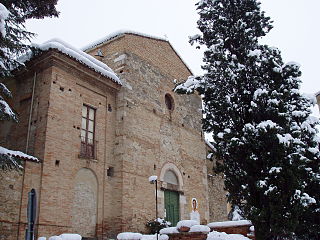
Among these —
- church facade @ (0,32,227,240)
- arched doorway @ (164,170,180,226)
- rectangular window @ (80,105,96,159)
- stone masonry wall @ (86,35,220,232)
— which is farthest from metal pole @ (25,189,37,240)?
arched doorway @ (164,170,180,226)

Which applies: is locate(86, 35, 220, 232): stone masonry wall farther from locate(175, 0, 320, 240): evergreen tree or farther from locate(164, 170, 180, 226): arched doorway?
locate(175, 0, 320, 240): evergreen tree

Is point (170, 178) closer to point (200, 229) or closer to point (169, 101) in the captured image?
point (169, 101)

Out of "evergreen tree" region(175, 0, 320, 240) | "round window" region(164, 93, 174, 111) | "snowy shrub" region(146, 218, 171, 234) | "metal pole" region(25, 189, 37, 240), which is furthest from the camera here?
"round window" region(164, 93, 174, 111)

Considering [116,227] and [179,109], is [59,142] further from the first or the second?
[179,109]

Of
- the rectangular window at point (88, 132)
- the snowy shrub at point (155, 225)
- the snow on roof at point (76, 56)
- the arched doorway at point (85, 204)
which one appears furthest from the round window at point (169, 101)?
the arched doorway at point (85, 204)

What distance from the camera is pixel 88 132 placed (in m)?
13.3

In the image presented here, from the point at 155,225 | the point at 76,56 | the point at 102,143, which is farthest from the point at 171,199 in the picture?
the point at 76,56

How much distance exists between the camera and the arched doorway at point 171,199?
15312 mm

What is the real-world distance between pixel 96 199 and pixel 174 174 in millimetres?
4658

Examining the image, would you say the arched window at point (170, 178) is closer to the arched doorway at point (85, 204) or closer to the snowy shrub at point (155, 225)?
the snowy shrub at point (155, 225)

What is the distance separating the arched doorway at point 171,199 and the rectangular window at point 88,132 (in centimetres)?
400

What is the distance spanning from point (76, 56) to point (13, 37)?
3920mm

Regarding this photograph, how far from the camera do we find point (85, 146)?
13.0 meters

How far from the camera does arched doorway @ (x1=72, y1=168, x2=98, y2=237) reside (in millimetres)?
11906
